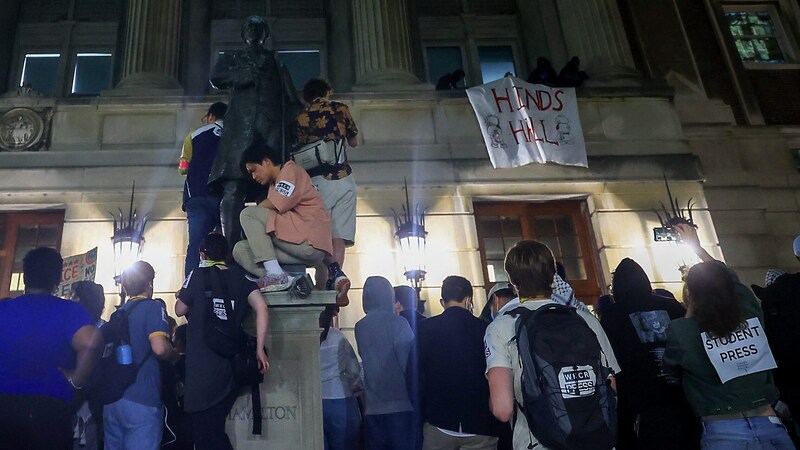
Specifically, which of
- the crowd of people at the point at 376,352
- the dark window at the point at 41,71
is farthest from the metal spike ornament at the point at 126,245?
the dark window at the point at 41,71

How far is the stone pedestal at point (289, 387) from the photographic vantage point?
374 cm

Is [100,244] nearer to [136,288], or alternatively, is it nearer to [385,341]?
[136,288]

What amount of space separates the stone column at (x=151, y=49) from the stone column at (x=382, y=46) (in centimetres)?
337

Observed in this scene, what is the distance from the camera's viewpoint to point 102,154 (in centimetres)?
984

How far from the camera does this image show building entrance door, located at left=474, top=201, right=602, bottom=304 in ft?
33.3

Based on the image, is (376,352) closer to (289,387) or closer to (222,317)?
(289,387)

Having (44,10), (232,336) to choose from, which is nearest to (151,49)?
(44,10)

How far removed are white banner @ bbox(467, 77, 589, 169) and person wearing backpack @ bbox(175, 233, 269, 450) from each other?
712 centimetres

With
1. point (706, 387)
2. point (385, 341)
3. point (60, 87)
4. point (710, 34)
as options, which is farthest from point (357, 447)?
point (710, 34)

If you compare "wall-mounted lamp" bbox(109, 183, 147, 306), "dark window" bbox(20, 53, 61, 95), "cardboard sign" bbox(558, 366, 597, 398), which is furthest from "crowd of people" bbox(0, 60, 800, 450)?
"dark window" bbox(20, 53, 61, 95)

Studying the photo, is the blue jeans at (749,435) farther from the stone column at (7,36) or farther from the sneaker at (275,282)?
the stone column at (7,36)

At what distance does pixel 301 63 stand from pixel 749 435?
11.7 m

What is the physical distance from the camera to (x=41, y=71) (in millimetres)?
12859

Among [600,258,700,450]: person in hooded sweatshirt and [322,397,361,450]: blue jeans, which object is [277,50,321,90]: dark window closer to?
[322,397,361,450]: blue jeans
